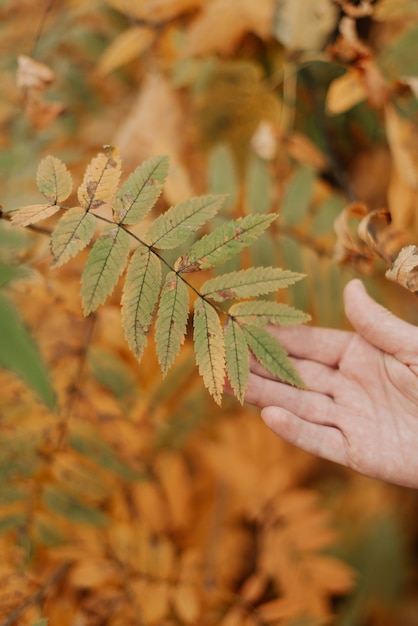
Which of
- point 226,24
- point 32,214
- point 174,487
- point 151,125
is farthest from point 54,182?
point 174,487

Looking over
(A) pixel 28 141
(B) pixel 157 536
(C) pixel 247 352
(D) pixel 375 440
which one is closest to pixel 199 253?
(C) pixel 247 352

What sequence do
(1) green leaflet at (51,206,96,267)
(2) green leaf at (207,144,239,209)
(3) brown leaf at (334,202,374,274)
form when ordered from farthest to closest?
(2) green leaf at (207,144,239,209) → (3) brown leaf at (334,202,374,274) → (1) green leaflet at (51,206,96,267)

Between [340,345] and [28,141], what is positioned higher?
[28,141]

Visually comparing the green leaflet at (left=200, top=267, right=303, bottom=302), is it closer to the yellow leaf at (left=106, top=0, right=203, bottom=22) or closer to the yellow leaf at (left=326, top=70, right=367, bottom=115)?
the yellow leaf at (left=326, top=70, right=367, bottom=115)

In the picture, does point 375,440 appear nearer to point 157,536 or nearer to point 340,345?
point 340,345

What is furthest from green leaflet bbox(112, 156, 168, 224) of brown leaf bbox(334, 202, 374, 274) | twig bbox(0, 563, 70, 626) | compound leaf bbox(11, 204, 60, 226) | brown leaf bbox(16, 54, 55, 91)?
twig bbox(0, 563, 70, 626)
